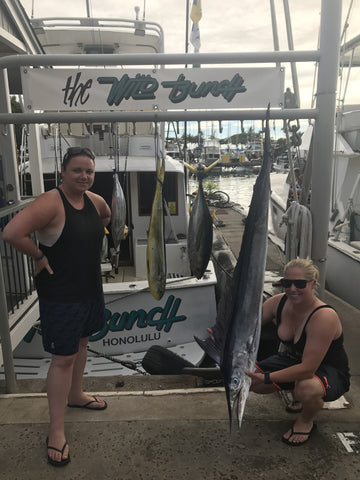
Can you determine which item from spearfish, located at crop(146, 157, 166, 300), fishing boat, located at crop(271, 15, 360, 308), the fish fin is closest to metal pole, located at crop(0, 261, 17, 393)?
spearfish, located at crop(146, 157, 166, 300)

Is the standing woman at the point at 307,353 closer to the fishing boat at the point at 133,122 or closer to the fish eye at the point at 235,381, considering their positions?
the fish eye at the point at 235,381

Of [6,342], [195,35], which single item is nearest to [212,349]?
[6,342]

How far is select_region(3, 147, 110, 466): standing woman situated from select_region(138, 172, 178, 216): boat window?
4096 millimetres

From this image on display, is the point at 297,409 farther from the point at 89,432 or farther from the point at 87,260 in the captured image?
the point at 87,260

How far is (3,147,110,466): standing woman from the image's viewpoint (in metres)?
2.03

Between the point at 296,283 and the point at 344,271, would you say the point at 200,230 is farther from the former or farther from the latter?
the point at 344,271

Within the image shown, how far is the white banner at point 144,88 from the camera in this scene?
2.47 m

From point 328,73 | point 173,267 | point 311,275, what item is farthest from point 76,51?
point 311,275

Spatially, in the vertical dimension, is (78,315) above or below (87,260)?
below

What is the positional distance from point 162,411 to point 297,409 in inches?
33.4

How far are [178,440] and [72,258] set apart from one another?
119 cm

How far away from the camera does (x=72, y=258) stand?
207 cm

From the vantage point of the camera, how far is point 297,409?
249 centimetres

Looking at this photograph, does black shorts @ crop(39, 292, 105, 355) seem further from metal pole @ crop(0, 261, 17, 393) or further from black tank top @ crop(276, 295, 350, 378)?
black tank top @ crop(276, 295, 350, 378)
